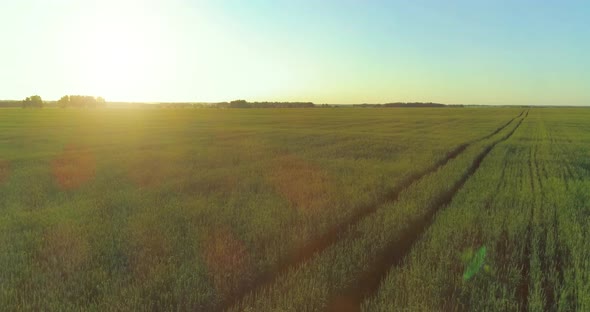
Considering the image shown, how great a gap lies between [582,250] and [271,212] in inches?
219

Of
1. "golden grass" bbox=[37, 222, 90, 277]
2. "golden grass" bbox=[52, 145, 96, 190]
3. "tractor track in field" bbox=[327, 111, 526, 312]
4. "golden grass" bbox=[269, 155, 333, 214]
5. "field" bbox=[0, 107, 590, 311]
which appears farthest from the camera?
"golden grass" bbox=[52, 145, 96, 190]

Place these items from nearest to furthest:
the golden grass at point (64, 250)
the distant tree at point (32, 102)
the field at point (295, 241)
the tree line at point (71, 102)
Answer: the field at point (295, 241) < the golden grass at point (64, 250) < the distant tree at point (32, 102) < the tree line at point (71, 102)

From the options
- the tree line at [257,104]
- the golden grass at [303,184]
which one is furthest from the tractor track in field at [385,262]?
the tree line at [257,104]

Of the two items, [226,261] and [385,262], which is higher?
[226,261]

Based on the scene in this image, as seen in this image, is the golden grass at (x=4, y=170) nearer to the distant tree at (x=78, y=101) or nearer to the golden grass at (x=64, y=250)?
the golden grass at (x=64, y=250)

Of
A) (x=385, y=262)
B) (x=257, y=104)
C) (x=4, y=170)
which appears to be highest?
(x=257, y=104)

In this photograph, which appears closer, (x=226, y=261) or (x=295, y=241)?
(x=226, y=261)

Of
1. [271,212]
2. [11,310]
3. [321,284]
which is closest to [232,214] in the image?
[271,212]

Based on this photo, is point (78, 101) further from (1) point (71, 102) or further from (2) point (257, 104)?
(2) point (257, 104)

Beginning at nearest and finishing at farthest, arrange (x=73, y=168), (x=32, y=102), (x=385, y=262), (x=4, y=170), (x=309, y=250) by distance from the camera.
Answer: (x=385, y=262)
(x=309, y=250)
(x=4, y=170)
(x=73, y=168)
(x=32, y=102)

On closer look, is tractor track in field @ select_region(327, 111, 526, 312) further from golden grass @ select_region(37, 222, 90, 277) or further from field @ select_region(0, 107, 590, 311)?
golden grass @ select_region(37, 222, 90, 277)

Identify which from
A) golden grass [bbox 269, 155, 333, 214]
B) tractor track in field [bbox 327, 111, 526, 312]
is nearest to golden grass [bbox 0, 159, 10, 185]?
golden grass [bbox 269, 155, 333, 214]

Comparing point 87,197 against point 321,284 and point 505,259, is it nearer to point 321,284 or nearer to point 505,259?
point 321,284

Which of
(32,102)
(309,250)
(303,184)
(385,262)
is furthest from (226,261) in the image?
(32,102)
